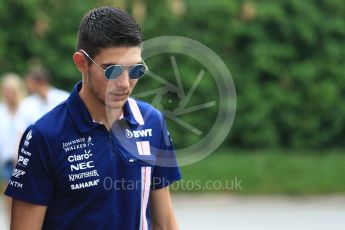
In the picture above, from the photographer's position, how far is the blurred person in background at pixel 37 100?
8383mm

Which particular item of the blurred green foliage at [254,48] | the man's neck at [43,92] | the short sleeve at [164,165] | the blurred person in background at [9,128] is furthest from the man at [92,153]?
the blurred green foliage at [254,48]

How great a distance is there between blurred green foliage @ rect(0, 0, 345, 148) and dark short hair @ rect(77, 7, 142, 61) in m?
8.09

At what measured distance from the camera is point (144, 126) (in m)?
3.57

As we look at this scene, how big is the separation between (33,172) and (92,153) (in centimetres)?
24

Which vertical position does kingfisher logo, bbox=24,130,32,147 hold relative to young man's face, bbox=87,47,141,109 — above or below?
below

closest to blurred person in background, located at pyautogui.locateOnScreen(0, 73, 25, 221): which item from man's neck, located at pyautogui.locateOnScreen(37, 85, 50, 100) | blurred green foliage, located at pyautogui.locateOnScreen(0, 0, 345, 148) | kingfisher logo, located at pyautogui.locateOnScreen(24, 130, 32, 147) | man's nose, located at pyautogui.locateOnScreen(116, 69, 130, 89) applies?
man's neck, located at pyautogui.locateOnScreen(37, 85, 50, 100)

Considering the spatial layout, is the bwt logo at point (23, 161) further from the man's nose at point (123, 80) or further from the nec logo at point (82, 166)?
the man's nose at point (123, 80)

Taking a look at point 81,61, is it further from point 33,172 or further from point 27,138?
point 33,172

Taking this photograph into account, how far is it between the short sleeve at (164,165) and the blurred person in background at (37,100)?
4.73 meters

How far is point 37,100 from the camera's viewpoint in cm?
851

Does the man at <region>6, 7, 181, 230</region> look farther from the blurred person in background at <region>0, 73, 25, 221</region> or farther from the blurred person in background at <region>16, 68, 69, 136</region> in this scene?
the blurred person in background at <region>0, 73, 25, 221</region>

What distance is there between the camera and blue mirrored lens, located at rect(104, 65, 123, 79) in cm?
323

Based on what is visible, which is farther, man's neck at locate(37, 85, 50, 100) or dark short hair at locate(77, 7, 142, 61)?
man's neck at locate(37, 85, 50, 100)

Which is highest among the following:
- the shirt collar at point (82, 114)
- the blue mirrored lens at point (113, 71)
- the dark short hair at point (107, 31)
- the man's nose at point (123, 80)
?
the dark short hair at point (107, 31)
